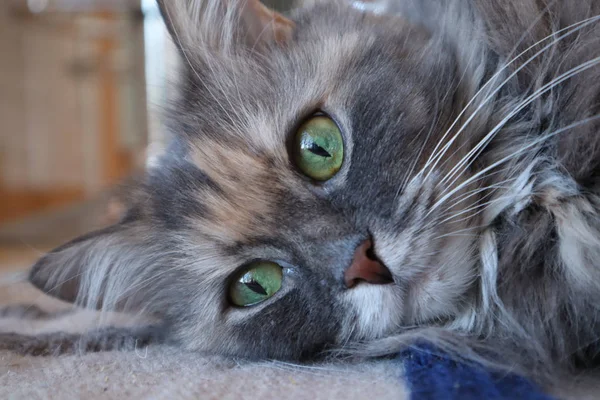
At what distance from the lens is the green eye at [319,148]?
992mm

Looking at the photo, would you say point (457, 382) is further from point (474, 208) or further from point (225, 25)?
point (225, 25)

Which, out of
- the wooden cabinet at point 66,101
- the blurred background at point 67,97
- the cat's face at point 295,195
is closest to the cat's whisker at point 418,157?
the cat's face at point 295,195

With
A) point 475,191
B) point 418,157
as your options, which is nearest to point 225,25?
point 418,157

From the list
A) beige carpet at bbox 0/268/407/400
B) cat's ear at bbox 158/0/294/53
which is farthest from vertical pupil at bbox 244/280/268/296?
cat's ear at bbox 158/0/294/53

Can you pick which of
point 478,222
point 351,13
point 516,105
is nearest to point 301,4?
point 351,13

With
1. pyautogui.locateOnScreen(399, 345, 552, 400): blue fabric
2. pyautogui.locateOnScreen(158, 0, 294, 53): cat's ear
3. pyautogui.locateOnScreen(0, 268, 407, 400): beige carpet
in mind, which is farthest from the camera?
pyautogui.locateOnScreen(158, 0, 294, 53): cat's ear

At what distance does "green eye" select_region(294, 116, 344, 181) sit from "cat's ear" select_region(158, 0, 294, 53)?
0.27 m

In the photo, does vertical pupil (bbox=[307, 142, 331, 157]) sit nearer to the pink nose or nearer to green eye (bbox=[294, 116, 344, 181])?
green eye (bbox=[294, 116, 344, 181])

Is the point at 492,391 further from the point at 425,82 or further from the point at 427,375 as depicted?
the point at 425,82

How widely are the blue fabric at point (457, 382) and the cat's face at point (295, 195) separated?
0.10 metres

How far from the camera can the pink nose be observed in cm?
89

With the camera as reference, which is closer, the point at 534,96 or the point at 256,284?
the point at 534,96

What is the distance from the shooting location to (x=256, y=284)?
1078mm

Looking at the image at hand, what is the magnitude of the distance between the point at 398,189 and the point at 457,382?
12.2 inches
